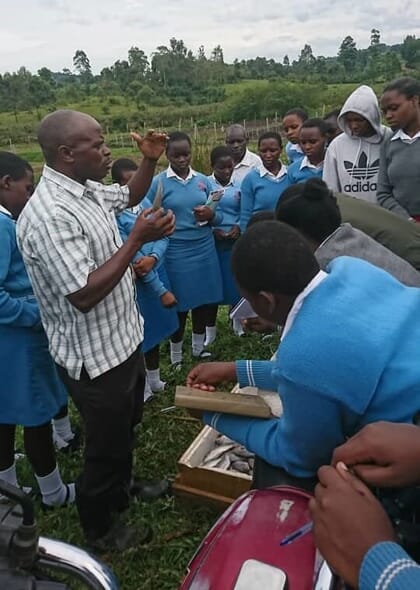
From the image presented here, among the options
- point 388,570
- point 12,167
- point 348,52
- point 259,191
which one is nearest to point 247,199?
point 259,191

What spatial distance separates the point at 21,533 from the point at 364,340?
910mm

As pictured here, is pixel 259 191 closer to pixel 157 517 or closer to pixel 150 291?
pixel 150 291

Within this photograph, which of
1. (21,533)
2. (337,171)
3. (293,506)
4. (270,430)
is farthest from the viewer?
(337,171)

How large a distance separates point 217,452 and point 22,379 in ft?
3.38

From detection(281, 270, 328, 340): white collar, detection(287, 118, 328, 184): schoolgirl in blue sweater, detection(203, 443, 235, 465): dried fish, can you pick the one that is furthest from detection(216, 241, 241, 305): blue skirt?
detection(281, 270, 328, 340): white collar

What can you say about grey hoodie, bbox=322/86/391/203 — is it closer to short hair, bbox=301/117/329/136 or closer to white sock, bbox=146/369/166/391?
short hair, bbox=301/117/329/136

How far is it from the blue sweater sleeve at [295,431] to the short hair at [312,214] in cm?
79

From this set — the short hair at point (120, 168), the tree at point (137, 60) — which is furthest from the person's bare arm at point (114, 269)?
the tree at point (137, 60)

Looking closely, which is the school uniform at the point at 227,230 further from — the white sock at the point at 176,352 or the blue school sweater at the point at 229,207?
the white sock at the point at 176,352

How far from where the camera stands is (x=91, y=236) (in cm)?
210

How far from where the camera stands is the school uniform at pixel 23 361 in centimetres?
256

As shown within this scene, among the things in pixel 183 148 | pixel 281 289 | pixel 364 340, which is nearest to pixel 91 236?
pixel 281 289

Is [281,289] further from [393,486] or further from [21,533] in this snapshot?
[21,533]

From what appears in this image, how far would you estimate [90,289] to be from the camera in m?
2.02
